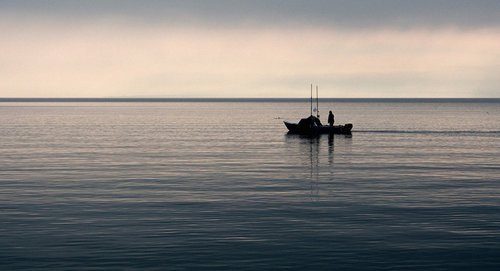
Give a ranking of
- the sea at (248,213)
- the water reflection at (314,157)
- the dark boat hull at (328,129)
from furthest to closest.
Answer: the dark boat hull at (328,129), the water reflection at (314,157), the sea at (248,213)

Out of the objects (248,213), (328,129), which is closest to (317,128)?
(328,129)

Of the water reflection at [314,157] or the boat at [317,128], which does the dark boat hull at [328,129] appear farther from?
the water reflection at [314,157]

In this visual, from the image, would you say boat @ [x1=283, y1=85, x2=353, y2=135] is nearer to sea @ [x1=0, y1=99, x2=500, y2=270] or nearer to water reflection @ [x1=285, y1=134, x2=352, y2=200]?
water reflection @ [x1=285, y1=134, x2=352, y2=200]

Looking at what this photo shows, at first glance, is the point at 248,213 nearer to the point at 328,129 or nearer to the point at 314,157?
the point at 314,157

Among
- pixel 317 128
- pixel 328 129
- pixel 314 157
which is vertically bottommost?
pixel 314 157

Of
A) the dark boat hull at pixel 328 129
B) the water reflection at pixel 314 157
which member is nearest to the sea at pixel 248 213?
the water reflection at pixel 314 157

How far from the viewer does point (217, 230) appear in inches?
925

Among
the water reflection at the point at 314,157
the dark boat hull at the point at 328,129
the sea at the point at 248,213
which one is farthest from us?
the dark boat hull at the point at 328,129

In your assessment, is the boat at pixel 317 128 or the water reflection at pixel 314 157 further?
the boat at pixel 317 128

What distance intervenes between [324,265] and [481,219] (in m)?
9.27

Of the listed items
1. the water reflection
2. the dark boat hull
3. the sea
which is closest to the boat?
the dark boat hull

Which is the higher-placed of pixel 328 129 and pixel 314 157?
pixel 328 129

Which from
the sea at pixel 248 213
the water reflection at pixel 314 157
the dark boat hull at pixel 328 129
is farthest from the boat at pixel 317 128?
the sea at pixel 248 213

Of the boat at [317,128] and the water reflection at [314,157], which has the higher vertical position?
the boat at [317,128]
